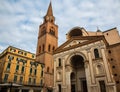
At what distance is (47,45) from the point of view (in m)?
34.2

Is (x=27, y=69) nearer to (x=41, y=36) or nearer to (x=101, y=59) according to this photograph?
(x=41, y=36)

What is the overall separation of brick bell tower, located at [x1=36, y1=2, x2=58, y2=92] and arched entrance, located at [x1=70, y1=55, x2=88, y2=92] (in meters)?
10.2

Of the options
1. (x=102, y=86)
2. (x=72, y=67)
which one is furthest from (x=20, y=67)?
(x=102, y=86)

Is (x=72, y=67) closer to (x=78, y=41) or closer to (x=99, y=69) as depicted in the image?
(x=78, y=41)

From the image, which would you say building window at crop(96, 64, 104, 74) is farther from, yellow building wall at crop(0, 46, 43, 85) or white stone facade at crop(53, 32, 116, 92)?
yellow building wall at crop(0, 46, 43, 85)

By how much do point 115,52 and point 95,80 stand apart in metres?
7.96

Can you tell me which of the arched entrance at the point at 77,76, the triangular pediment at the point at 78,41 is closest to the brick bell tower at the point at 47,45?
the triangular pediment at the point at 78,41

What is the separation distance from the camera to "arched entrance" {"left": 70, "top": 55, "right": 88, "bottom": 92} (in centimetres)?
2061

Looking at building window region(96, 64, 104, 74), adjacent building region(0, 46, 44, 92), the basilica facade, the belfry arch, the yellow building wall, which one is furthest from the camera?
the yellow building wall

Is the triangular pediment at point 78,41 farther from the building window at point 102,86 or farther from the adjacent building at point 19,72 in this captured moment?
the adjacent building at point 19,72

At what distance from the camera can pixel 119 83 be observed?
18.6 meters

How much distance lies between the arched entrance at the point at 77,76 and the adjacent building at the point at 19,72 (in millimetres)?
10463

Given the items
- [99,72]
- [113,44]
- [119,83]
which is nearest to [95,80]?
[99,72]

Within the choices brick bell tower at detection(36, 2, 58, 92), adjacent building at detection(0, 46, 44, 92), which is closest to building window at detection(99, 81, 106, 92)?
adjacent building at detection(0, 46, 44, 92)
